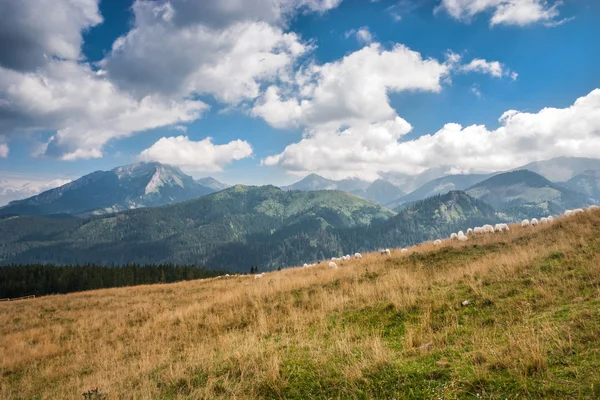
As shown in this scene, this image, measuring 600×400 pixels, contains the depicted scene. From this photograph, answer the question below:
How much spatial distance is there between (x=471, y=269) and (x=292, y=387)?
10.3m

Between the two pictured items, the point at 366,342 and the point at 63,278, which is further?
the point at 63,278

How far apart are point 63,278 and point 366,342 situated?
129 metres

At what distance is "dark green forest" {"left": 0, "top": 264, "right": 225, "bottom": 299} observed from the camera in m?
93.9

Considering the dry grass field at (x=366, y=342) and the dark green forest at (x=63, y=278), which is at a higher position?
the dry grass field at (x=366, y=342)

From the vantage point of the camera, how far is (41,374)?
1052 centimetres

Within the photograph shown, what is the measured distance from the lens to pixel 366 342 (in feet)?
23.4

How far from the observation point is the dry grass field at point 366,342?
5.01m

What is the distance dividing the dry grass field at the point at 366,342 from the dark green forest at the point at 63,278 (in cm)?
8433

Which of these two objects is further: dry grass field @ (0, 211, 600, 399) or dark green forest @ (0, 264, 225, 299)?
dark green forest @ (0, 264, 225, 299)

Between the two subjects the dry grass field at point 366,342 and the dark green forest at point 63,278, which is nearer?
the dry grass field at point 366,342

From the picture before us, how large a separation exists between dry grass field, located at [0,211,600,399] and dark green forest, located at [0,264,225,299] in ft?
277

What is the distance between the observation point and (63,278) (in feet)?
335

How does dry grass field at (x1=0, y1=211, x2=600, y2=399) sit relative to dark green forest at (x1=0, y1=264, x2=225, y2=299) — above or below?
above

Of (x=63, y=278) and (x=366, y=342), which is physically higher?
(x=366, y=342)
